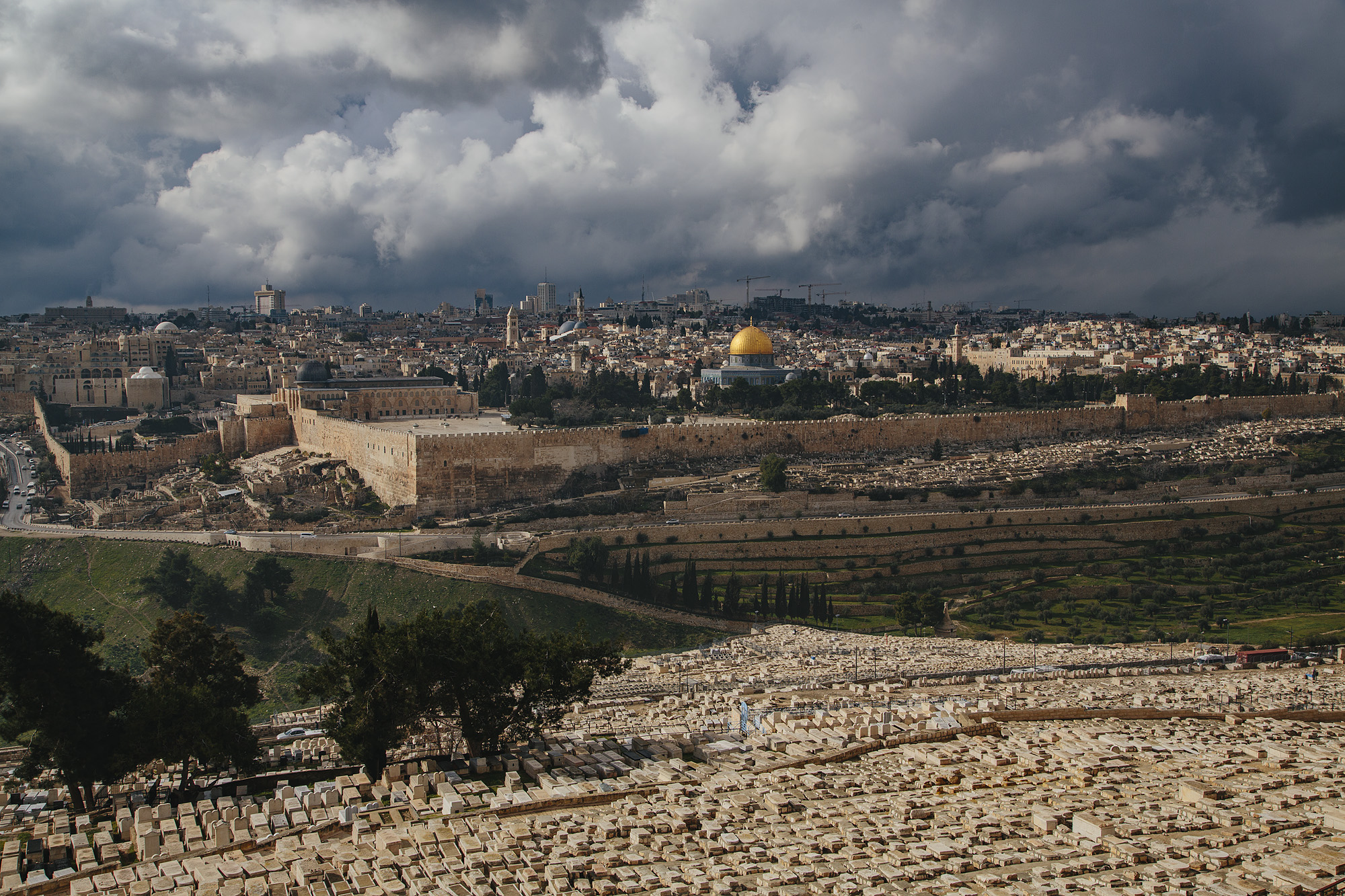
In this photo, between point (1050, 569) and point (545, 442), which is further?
point (545, 442)

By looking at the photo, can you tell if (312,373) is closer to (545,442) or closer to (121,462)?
(121,462)

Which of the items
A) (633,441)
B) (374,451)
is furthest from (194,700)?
(633,441)

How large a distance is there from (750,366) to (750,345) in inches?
41.3

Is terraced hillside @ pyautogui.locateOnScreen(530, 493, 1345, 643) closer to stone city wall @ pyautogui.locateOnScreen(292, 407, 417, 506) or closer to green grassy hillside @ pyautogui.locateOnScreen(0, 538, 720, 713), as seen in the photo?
green grassy hillside @ pyautogui.locateOnScreen(0, 538, 720, 713)

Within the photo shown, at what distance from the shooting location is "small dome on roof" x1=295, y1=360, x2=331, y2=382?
41875 mm

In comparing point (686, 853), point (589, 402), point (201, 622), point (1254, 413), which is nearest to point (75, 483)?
point (589, 402)

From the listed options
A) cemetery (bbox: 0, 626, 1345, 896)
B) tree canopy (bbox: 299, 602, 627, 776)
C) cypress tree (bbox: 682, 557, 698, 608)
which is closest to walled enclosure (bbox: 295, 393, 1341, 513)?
cypress tree (bbox: 682, 557, 698, 608)

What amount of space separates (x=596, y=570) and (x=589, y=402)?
1685cm

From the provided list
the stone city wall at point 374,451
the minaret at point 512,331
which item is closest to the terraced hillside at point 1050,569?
the stone city wall at point 374,451

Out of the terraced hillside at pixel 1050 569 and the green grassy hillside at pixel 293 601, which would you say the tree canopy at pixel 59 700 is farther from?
the terraced hillside at pixel 1050 569

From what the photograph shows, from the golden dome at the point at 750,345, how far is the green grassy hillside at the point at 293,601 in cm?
2694

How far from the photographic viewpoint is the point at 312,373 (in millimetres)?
42125

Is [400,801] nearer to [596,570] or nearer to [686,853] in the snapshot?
[686,853]

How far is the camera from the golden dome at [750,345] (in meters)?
50.3
